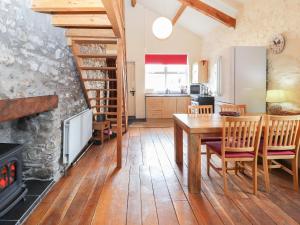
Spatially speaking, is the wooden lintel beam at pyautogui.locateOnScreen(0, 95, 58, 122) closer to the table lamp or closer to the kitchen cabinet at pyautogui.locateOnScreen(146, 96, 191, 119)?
the table lamp

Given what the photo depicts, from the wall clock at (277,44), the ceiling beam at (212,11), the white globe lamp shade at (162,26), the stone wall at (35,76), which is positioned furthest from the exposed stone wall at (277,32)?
the stone wall at (35,76)

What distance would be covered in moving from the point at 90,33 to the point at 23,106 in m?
1.86

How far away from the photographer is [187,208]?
2451mm

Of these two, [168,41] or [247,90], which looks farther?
[168,41]

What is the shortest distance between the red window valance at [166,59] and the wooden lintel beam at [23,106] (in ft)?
19.6

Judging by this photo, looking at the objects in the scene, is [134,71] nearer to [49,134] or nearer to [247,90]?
[247,90]

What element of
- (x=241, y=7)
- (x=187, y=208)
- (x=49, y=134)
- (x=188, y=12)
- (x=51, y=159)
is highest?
(x=188, y=12)

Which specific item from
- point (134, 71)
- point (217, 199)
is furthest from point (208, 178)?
point (134, 71)

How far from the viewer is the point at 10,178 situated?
2293 mm

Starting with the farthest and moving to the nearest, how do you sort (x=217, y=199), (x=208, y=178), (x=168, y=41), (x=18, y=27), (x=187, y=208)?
(x=168, y=41), (x=208, y=178), (x=217, y=199), (x=187, y=208), (x=18, y=27)

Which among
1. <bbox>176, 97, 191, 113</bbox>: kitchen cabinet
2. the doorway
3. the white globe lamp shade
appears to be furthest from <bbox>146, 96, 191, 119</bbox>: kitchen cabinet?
the white globe lamp shade

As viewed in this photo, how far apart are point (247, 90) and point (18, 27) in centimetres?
369

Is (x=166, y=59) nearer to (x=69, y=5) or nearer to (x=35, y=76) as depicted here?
(x=69, y=5)

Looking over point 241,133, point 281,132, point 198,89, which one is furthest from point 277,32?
point 198,89
